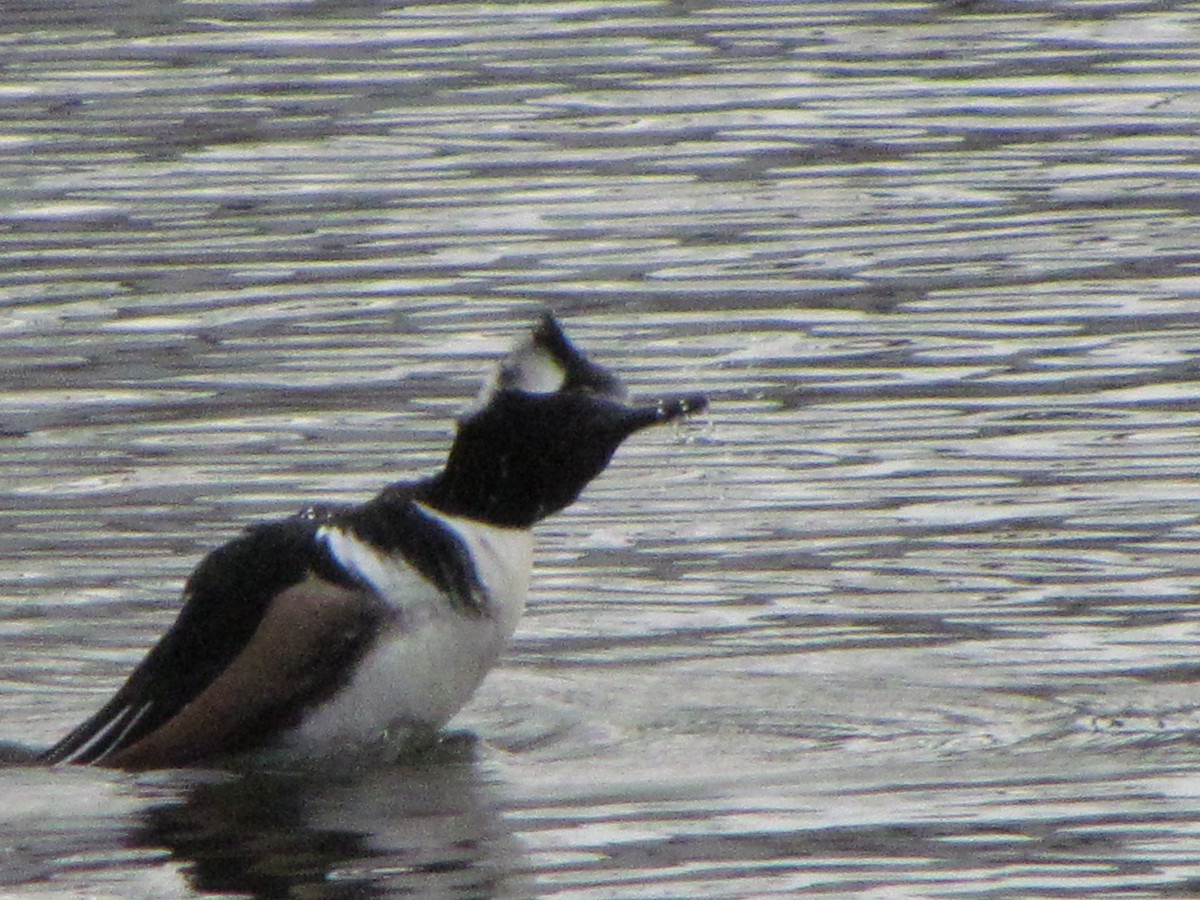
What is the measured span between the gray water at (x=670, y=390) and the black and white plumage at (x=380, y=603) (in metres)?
0.13

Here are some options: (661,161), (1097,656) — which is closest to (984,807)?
(1097,656)

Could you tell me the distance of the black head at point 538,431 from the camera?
21.9 feet

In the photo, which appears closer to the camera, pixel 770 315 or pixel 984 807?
pixel 984 807

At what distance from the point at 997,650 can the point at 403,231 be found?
5.61 meters

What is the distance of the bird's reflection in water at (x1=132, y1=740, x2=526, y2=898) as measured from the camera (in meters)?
5.99

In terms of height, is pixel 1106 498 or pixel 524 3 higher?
pixel 524 3

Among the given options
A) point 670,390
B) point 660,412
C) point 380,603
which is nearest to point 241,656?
point 380,603

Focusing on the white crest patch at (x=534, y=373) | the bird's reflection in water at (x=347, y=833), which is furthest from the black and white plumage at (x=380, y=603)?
the bird's reflection in water at (x=347, y=833)

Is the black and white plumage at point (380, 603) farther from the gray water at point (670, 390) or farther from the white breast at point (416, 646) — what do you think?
the gray water at point (670, 390)

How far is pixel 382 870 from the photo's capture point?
6035 mm

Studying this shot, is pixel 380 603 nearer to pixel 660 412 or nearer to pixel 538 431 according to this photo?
pixel 538 431

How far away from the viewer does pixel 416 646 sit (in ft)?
21.9

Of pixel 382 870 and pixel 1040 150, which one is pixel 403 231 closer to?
pixel 1040 150

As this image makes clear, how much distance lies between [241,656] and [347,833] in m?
0.61
